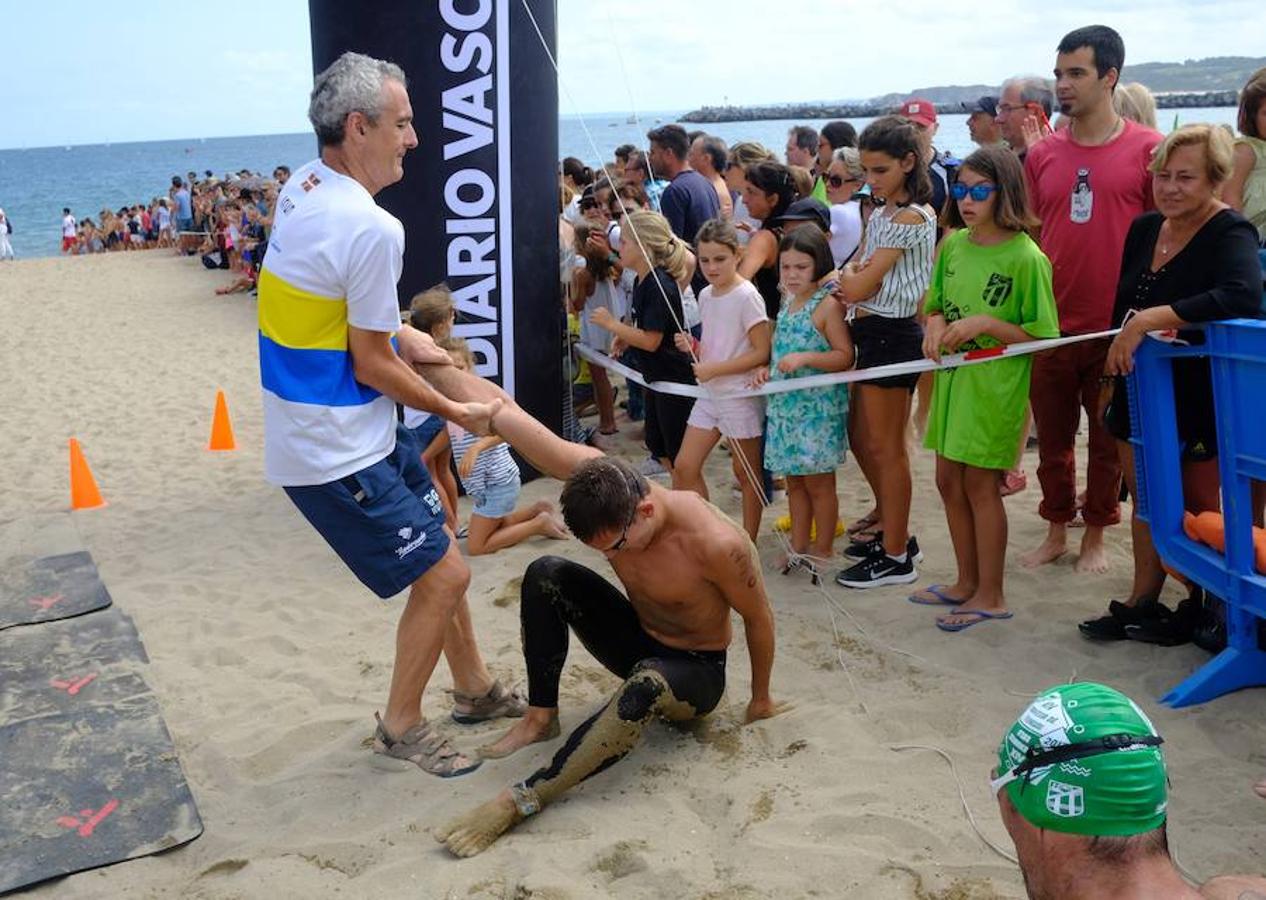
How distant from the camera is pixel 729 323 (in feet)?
17.9

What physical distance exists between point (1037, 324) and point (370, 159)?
8.61 feet

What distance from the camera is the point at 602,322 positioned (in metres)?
6.10

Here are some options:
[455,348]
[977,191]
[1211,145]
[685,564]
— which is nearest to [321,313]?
[685,564]

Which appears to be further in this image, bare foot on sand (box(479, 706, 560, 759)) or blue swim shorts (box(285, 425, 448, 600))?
bare foot on sand (box(479, 706, 560, 759))

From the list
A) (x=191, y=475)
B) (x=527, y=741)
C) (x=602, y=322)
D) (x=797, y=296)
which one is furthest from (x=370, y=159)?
(x=191, y=475)

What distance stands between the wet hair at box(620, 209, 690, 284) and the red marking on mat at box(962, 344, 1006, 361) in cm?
194

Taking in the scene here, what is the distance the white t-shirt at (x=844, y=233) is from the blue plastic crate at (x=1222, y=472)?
2.79m

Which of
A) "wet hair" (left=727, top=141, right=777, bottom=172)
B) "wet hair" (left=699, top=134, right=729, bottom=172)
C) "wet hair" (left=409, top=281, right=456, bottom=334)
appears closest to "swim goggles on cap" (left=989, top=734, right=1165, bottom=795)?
"wet hair" (left=409, top=281, right=456, bottom=334)

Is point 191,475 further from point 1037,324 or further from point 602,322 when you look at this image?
point 1037,324

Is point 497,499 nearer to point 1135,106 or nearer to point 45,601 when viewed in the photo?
point 45,601

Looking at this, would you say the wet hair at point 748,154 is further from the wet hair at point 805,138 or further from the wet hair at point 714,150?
the wet hair at point 805,138

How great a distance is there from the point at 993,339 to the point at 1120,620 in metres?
1.20

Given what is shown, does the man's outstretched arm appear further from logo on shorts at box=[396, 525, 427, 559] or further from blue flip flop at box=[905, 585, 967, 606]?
blue flip flop at box=[905, 585, 967, 606]

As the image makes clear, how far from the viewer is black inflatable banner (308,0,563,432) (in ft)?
19.6
